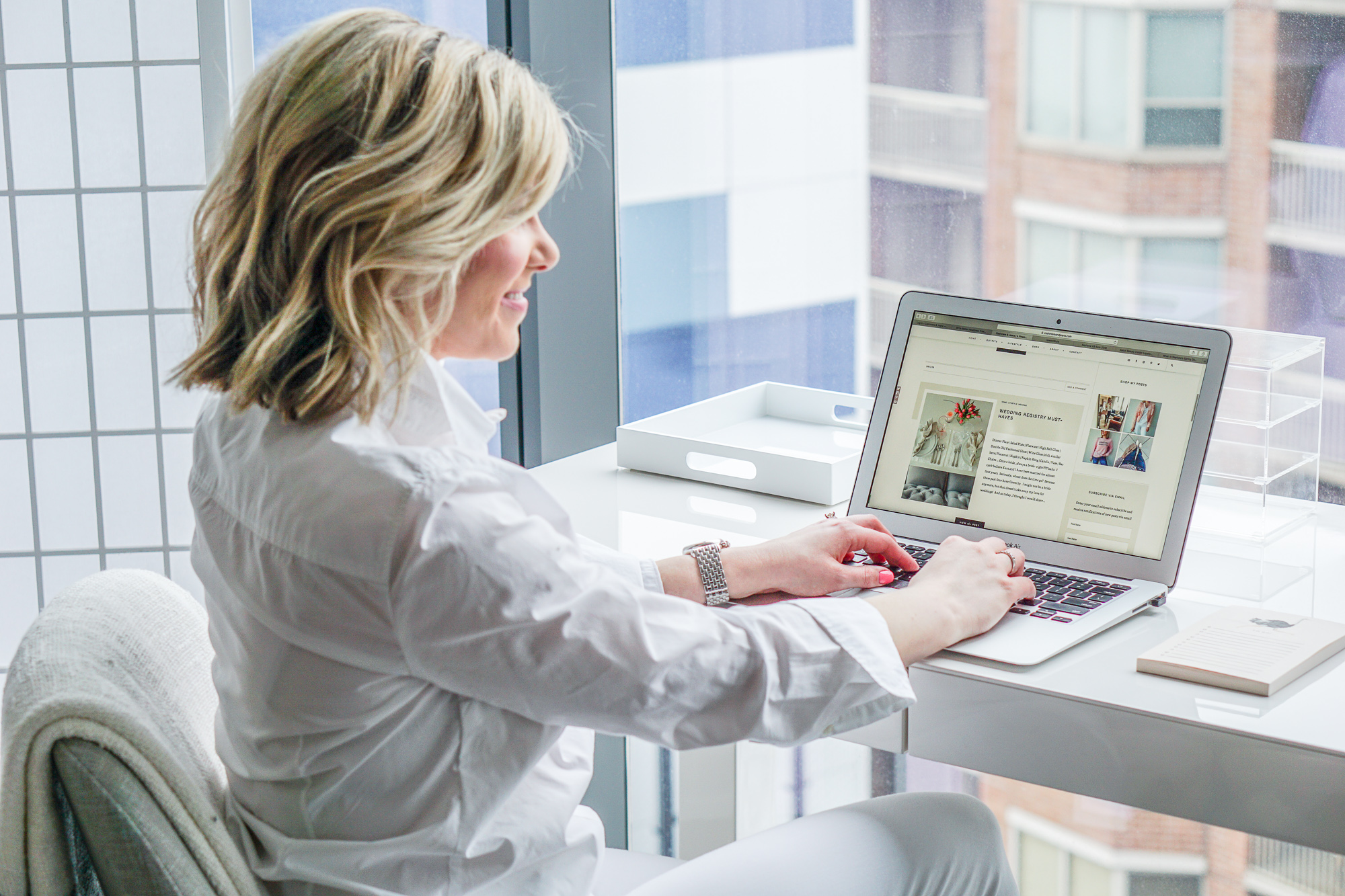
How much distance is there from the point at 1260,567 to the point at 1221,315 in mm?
485

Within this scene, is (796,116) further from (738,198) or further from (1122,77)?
(1122,77)

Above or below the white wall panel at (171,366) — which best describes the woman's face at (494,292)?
above

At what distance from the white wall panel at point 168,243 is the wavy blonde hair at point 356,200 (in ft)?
4.61

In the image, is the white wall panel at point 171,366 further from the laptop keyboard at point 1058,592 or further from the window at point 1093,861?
the window at point 1093,861

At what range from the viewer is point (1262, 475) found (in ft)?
5.31

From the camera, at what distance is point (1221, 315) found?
1792 millimetres

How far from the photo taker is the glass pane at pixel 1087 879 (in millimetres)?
2303

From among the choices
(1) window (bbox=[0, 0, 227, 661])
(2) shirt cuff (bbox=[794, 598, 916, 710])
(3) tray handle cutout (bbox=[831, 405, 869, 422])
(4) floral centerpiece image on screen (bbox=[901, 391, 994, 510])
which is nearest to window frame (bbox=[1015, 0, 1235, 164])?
(3) tray handle cutout (bbox=[831, 405, 869, 422])

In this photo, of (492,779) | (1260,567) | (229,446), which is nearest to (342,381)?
(229,446)

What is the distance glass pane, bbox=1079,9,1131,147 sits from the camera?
179 cm

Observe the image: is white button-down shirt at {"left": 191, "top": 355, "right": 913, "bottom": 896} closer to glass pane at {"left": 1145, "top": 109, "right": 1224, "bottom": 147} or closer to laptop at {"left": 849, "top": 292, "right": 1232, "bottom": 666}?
laptop at {"left": 849, "top": 292, "right": 1232, "bottom": 666}

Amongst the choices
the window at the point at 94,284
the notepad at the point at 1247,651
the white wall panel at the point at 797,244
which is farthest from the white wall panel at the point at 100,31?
the notepad at the point at 1247,651

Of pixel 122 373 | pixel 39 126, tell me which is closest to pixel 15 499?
pixel 122 373

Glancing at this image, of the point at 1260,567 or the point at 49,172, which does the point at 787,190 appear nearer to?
the point at 1260,567
